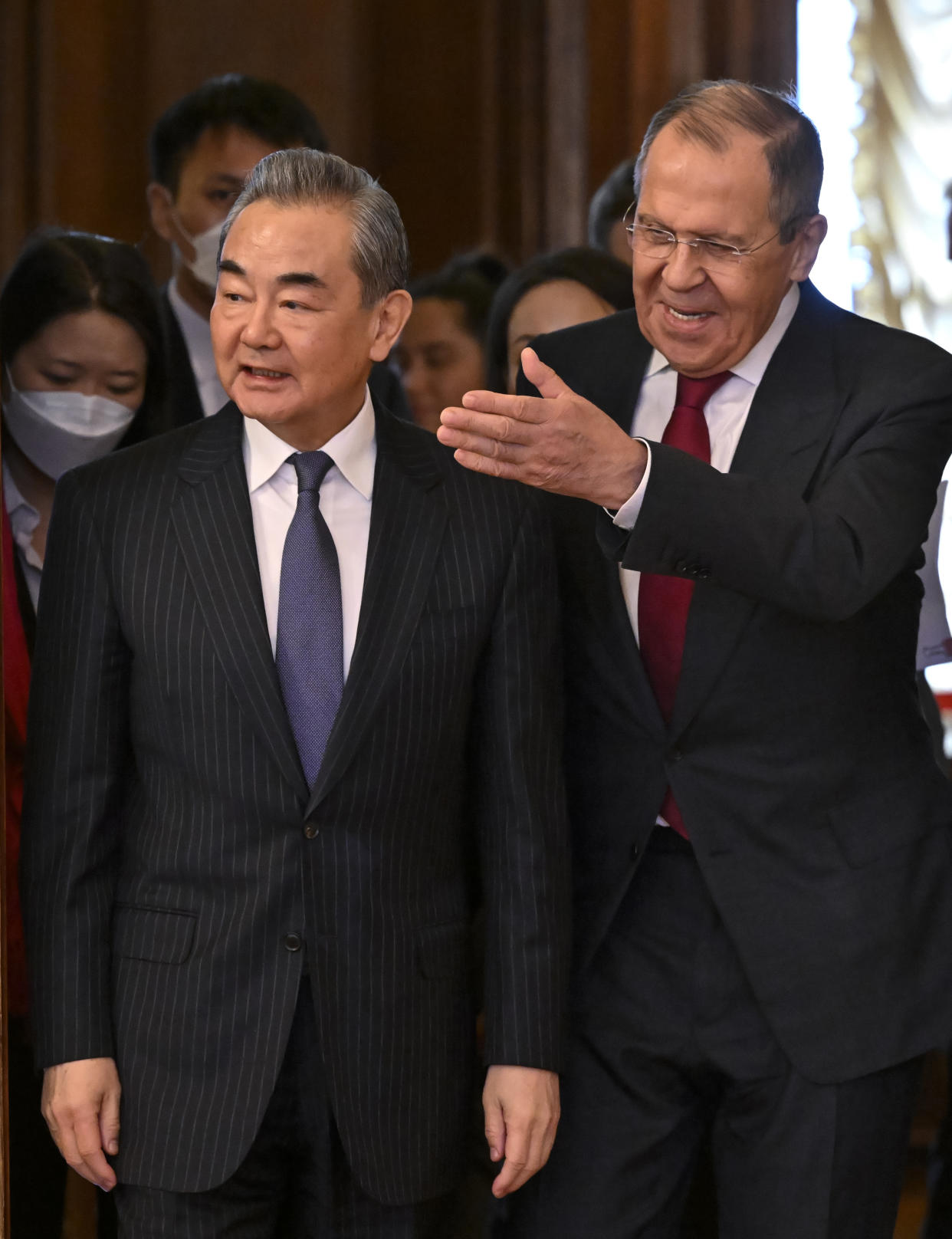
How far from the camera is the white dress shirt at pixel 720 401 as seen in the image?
1965 millimetres

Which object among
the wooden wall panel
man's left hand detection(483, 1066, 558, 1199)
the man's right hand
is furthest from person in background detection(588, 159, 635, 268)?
the man's right hand

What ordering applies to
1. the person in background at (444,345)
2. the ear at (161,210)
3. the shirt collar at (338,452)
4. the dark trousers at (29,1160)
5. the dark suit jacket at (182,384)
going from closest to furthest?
the shirt collar at (338,452), the dark trousers at (29,1160), the dark suit jacket at (182,384), the ear at (161,210), the person in background at (444,345)

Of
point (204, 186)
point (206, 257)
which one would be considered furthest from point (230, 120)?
point (206, 257)

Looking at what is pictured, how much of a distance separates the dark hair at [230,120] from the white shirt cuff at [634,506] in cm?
134

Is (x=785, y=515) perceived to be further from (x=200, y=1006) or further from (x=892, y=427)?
(x=200, y=1006)

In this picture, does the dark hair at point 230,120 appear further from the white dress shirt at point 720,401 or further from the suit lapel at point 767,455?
the suit lapel at point 767,455

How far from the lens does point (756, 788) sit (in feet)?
6.22

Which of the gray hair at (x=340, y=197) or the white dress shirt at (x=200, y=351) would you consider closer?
the gray hair at (x=340, y=197)

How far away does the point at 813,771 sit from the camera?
6.23 ft

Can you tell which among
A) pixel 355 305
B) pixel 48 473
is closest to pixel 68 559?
pixel 355 305

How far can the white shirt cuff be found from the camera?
1.70 metres

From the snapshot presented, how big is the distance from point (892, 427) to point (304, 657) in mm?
723

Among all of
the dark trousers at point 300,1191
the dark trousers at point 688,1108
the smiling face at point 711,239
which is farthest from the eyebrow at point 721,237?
the dark trousers at point 300,1191

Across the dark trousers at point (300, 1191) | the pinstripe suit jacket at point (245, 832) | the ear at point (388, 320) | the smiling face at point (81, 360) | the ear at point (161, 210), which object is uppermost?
the ear at point (161, 210)
